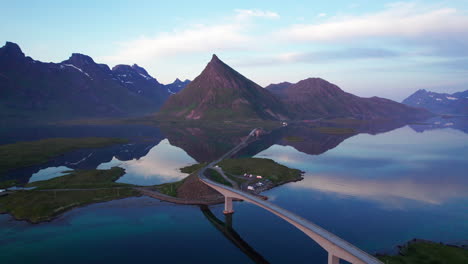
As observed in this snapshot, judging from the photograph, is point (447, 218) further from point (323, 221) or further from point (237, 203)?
point (237, 203)

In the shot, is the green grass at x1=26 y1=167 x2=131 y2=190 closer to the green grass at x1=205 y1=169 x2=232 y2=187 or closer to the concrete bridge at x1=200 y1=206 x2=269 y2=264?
the green grass at x1=205 y1=169 x2=232 y2=187

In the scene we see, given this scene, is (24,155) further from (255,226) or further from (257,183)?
(255,226)

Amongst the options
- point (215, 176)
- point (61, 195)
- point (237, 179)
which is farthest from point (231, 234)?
point (61, 195)

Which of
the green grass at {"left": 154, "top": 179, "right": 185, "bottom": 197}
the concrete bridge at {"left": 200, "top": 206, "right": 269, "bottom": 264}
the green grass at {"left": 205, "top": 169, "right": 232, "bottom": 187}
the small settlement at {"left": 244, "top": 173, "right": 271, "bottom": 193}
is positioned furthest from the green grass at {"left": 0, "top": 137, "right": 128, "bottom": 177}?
the small settlement at {"left": 244, "top": 173, "right": 271, "bottom": 193}

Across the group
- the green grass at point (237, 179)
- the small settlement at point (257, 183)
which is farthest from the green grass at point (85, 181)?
the small settlement at point (257, 183)

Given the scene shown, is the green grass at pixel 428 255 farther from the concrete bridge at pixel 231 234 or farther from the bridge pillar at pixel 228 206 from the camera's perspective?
the bridge pillar at pixel 228 206

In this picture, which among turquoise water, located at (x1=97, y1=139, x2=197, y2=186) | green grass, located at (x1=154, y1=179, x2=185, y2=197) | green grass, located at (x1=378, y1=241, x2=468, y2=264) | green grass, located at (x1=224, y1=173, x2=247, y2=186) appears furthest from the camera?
turquoise water, located at (x1=97, y1=139, x2=197, y2=186)
